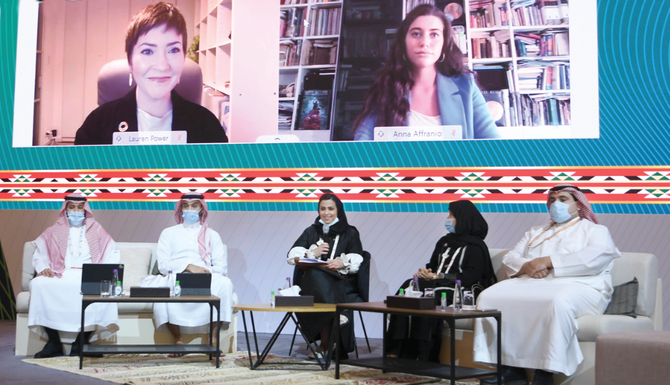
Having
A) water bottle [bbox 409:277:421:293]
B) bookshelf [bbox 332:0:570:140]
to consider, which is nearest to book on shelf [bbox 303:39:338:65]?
bookshelf [bbox 332:0:570:140]

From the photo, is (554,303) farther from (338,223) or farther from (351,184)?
(351,184)

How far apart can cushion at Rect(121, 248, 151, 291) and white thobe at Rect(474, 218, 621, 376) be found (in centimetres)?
277

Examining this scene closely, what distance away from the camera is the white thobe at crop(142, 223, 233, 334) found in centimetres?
505

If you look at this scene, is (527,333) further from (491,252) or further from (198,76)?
(198,76)

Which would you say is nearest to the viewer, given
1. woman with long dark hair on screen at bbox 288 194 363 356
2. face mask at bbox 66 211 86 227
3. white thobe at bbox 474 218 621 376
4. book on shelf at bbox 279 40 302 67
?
white thobe at bbox 474 218 621 376

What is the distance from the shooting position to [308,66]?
6.50 meters

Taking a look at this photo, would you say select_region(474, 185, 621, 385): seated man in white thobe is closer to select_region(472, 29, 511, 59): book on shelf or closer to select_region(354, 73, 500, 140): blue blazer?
select_region(354, 73, 500, 140): blue blazer

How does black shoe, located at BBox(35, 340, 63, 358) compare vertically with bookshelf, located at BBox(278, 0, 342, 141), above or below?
below

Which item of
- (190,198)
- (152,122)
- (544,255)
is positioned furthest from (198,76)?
(544,255)

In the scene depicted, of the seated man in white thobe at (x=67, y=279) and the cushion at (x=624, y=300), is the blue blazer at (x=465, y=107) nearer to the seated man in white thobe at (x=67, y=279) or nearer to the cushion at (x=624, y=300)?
the cushion at (x=624, y=300)

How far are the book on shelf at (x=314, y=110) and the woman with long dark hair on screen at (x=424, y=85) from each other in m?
0.31

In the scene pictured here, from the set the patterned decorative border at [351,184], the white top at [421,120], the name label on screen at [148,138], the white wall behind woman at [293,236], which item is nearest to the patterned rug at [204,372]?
the white wall behind woman at [293,236]

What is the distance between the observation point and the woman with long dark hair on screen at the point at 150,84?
693 cm

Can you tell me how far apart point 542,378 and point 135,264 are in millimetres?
3282
